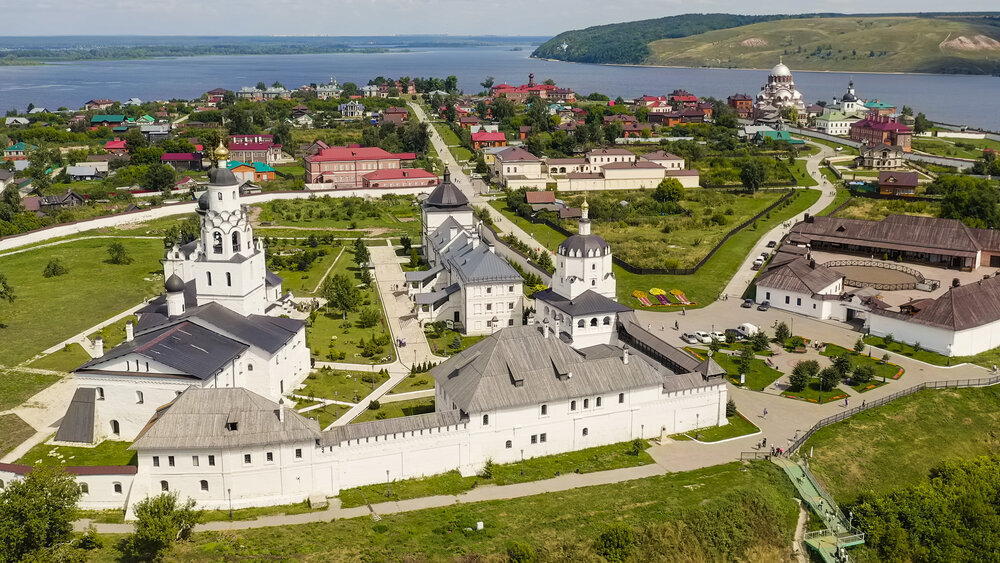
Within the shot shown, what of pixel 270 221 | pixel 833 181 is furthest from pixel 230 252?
pixel 833 181

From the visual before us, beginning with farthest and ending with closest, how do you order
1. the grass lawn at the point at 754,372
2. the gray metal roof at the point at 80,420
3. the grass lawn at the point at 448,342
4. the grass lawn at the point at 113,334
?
the grass lawn at the point at 448,342 < the grass lawn at the point at 113,334 < the grass lawn at the point at 754,372 < the gray metal roof at the point at 80,420

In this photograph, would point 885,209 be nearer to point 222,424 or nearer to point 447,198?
point 447,198

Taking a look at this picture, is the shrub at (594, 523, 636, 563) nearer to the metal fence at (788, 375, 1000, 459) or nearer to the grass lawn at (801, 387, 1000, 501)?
the metal fence at (788, 375, 1000, 459)

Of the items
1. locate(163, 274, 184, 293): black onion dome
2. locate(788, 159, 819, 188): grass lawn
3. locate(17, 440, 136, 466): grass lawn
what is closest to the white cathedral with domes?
locate(163, 274, 184, 293): black onion dome

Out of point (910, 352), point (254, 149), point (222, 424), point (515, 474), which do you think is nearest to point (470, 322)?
point (515, 474)

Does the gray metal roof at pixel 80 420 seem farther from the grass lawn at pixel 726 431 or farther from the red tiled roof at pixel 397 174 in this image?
the red tiled roof at pixel 397 174

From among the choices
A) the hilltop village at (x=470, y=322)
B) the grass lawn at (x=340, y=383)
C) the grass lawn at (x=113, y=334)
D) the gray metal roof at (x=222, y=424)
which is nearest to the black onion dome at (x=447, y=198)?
the hilltop village at (x=470, y=322)

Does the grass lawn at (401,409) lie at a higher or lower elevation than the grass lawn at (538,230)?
lower
